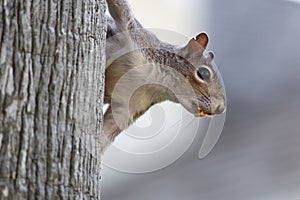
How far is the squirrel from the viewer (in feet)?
5.58

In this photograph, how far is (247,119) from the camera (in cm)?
302

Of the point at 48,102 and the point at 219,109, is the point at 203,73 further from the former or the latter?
the point at 48,102

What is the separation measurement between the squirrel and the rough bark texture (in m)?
0.62

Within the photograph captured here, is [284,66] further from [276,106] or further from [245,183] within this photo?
[245,183]

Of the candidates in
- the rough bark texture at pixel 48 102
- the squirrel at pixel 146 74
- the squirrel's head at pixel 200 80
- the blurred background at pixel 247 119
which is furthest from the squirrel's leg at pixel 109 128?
the blurred background at pixel 247 119

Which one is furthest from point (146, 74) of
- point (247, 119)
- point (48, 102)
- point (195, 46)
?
point (247, 119)

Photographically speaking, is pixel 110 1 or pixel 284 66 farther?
pixel 284 66

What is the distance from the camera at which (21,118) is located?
3.03ft

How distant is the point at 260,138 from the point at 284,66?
16.0 inches

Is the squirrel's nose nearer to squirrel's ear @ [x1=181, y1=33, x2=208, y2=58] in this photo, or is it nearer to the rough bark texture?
squirrel's ear @ [x1=181, y1=33, x2=208, y2=58]

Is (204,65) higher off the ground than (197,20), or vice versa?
(197,20)

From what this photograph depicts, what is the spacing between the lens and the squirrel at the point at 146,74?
1700 mm

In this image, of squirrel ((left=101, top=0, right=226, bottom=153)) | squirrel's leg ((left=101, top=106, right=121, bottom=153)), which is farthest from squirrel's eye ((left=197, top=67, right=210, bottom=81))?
squirrel's leg ((left=101, top=106, right=121, bottom=153))

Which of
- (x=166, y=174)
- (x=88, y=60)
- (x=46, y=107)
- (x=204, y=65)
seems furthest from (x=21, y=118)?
(x=166, y=174)
